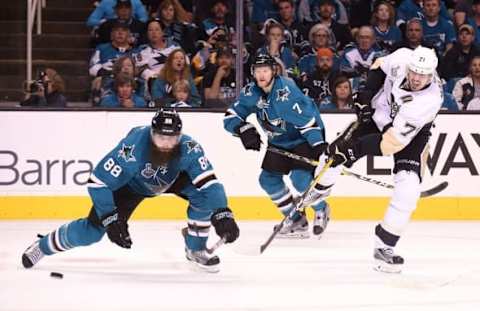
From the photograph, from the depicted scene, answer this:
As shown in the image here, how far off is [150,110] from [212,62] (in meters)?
0.50

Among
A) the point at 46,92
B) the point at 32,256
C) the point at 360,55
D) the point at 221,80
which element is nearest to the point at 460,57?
the point at 360,55

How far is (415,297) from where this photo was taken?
4.58 metres

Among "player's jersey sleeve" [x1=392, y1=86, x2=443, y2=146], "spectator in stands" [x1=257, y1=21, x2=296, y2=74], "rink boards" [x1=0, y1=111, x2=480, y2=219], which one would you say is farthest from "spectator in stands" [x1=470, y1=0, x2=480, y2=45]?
"player's jersey sleeve" [x1=392, y1=86, x2=443, y2=146]

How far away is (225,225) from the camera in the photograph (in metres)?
4.84

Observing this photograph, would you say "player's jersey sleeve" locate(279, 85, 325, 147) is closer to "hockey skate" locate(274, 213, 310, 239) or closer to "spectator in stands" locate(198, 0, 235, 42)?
"hockey skate" locate(274, 213, 310, 239)

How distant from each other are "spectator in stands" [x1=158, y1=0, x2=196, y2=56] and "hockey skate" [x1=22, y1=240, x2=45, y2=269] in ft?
8.13

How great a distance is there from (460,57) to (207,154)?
1721mm

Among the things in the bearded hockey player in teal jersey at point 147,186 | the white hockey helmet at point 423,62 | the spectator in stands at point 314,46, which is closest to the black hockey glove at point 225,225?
the bearded hockey player in teal jersey at point 147,186

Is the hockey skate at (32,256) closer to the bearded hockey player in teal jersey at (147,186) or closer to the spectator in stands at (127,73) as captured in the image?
the bearded hockey player in teal jersey at (147,186)

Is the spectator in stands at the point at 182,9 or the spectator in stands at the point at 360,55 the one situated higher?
the spectator in stands at the point at 182,9

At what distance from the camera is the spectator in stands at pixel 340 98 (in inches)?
281

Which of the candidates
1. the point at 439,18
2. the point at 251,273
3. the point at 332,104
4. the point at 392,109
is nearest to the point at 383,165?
the point at 332,104

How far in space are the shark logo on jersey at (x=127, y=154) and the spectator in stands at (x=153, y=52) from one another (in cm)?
242

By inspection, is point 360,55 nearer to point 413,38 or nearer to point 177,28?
point 413,38
